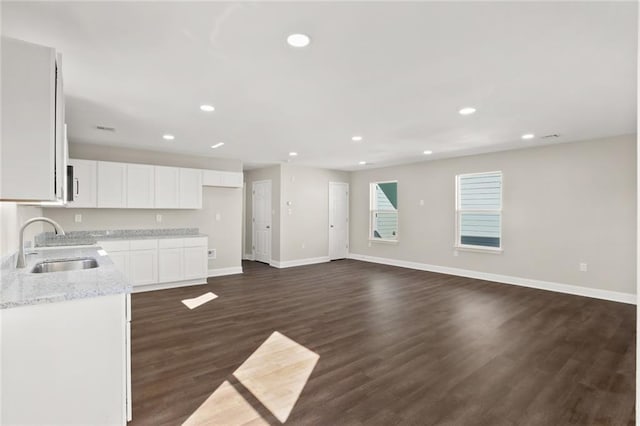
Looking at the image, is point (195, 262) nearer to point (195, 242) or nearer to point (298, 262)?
point (195, 242)

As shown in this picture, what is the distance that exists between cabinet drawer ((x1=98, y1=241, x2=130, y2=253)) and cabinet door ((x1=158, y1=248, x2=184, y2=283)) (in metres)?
0.50

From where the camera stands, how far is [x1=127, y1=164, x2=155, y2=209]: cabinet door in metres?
5.33

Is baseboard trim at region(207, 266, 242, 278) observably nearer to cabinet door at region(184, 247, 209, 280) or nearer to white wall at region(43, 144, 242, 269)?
white wall at region(43, 144, 242, 269)

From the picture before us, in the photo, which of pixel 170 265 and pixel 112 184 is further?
pixel 170 265

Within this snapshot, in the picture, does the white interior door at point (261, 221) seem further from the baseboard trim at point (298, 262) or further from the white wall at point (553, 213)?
the white wall at point (553, 213)

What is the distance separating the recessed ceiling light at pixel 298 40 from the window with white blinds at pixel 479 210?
17.1ft

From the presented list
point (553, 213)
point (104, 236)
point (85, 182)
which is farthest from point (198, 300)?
point (553, 213)

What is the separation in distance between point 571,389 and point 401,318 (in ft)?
5.91

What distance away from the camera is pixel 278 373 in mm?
2613

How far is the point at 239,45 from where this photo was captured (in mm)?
2188

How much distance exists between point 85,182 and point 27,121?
3857 millimetres

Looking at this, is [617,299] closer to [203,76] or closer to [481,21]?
[481,21]

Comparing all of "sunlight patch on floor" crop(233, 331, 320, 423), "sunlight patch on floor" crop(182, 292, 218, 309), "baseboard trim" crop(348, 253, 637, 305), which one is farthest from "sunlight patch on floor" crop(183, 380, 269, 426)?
"baseboard trim" crop(348, 253, 637, 305)

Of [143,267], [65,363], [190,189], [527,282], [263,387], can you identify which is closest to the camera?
A: [65,363]
